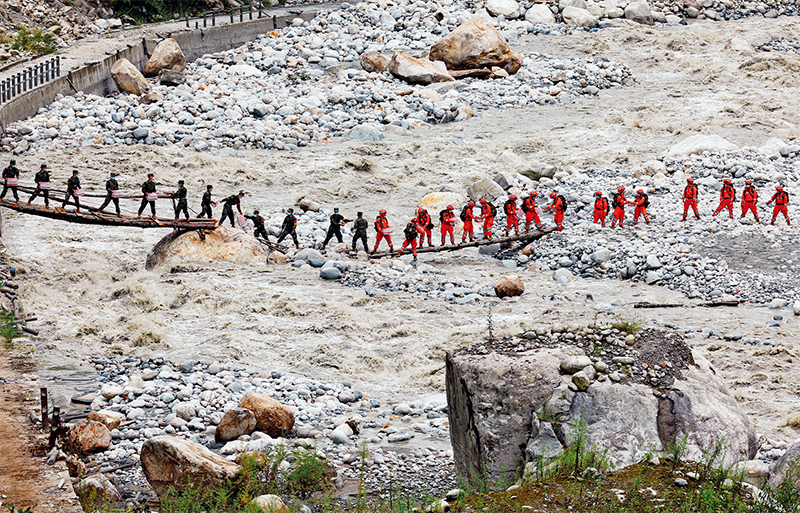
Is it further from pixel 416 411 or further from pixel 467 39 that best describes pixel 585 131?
pixel 416 411

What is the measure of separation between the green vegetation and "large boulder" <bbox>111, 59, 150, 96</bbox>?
3.78 meters

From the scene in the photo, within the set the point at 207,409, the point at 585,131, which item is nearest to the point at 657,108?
the point at 585,131

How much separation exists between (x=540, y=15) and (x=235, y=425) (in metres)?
33.7

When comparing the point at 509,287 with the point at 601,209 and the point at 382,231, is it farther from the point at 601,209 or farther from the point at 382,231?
the point at 601,209

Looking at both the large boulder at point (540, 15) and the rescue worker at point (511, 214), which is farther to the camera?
the large boulder at point (540, 15)

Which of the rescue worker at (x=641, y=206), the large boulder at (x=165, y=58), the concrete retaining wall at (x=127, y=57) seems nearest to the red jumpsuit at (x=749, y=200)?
the rescue worker at (x=641, y=206)

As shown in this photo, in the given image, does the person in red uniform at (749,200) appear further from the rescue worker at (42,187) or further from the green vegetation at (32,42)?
the green vegetation at (32,42)

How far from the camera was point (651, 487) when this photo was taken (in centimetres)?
765

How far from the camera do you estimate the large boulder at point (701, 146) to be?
24031mm

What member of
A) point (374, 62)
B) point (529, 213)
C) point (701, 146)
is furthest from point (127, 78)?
point (701, 146)

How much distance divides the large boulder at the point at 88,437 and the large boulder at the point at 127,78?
73.9ft

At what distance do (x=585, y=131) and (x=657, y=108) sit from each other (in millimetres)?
3473

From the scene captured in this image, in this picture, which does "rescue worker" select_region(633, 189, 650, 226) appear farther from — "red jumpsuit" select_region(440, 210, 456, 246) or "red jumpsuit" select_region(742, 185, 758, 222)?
"red jumpsuit" select_region(440, 210, 456, 246)

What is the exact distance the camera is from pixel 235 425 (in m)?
11.3
